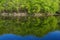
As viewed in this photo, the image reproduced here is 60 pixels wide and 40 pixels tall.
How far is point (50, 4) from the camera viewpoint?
40594mm

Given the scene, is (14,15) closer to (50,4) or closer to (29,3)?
(29,3)

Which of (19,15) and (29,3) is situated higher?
(29,3)

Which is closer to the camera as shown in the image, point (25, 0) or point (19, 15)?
point (19, 15)

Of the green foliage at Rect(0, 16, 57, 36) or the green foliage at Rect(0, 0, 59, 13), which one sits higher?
the green foliage at Rect(0, 0, 59, 13)

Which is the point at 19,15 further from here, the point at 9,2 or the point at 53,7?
the point at 53,7

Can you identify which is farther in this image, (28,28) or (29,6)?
(29,6)

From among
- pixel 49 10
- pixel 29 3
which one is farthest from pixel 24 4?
pixel 49 10

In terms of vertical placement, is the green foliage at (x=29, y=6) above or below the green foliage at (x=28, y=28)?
above

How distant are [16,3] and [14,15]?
115 inches

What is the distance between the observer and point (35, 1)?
40.1 metres

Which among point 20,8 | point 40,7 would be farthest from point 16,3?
point 40,7

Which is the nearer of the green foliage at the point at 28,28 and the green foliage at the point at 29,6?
the green foliage at the point at 28,28

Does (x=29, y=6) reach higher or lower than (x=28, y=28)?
higher

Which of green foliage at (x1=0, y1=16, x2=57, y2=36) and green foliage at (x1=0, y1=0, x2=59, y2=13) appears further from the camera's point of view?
green foliage at (x1=0, y1=0, x2=59, y2=13)
